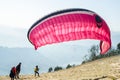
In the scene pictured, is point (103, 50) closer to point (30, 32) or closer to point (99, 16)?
point (99, 16)

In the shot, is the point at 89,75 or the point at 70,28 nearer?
the point at 70,28

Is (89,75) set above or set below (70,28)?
below

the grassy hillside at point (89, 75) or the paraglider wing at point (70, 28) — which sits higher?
the paraglider wing at point (70, 28)

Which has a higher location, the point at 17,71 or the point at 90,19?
the point at 90,19

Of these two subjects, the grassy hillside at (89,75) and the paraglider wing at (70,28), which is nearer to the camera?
the paraglider wing at (70,28)

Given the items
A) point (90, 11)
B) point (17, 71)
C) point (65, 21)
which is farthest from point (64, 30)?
point (17, 71)

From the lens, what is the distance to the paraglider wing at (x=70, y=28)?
18781mm

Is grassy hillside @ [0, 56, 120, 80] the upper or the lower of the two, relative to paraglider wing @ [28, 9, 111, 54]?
lower

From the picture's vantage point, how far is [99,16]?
19.0 m

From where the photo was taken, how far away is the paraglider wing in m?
18.8

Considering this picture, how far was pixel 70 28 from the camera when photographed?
19.0m

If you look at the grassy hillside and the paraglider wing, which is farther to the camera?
the grassy hillside

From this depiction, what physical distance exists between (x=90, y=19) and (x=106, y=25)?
3.16 ft

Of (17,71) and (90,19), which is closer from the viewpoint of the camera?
(90,19)
